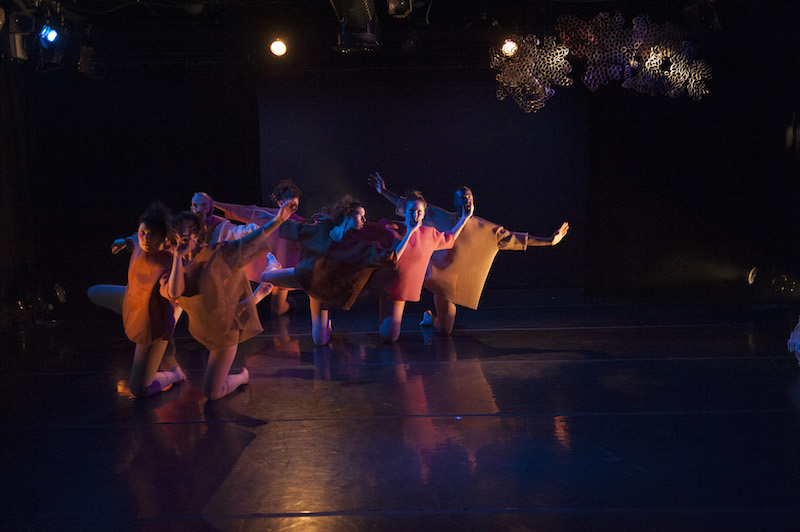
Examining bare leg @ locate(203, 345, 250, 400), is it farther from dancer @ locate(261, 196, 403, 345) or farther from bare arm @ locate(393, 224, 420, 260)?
bare arm @ locate(393, 224, 420, 260)

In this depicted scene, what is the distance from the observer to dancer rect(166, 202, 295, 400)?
11.9 feet

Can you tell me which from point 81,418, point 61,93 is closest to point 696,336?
point 81,418

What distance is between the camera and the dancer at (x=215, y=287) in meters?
3.63

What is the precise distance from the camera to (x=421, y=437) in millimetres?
3273

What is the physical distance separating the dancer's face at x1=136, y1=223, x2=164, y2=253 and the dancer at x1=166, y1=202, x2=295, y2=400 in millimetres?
120

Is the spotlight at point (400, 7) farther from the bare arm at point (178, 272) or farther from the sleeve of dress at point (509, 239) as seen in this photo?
the bare arm at point (178, 272)

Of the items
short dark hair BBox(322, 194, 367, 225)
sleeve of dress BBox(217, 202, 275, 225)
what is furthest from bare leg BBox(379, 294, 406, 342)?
sleeve of dress BBox(217, 202, 275, 225)

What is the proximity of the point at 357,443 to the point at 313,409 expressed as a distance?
57cm

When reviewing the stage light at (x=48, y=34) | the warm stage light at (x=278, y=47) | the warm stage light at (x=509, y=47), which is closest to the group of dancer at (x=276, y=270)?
the warm stage light at (x=509, y=47)

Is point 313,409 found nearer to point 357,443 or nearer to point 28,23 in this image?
point 357,443

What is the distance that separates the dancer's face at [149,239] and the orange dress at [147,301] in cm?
4

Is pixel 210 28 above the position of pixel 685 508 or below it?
above

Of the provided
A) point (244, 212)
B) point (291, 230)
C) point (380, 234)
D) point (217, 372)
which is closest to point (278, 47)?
point (244, 212)

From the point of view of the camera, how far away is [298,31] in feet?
22.8
